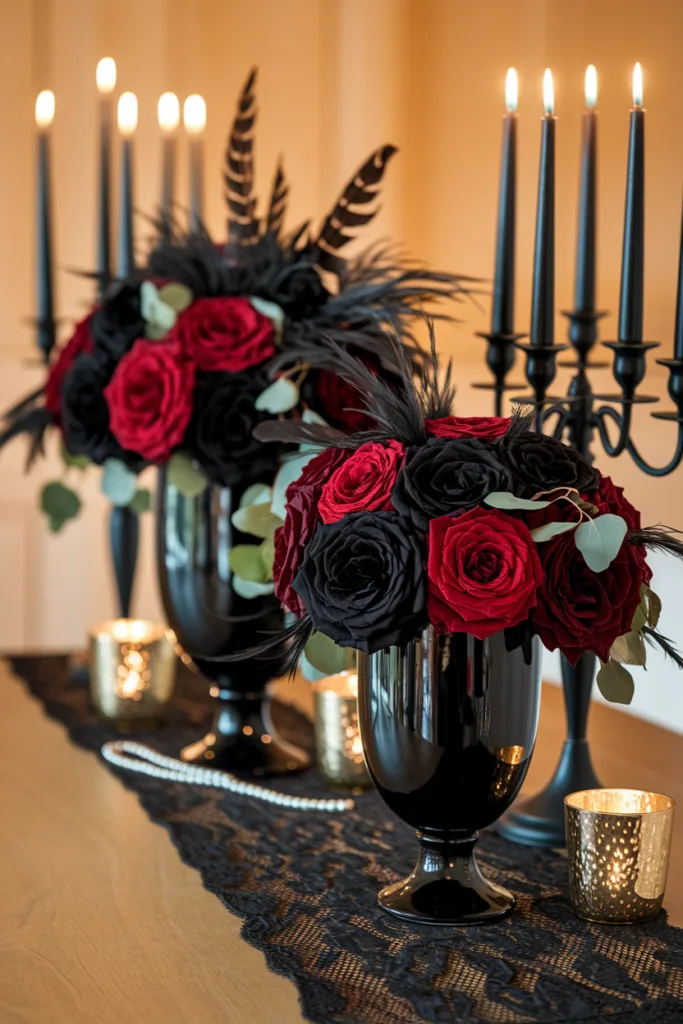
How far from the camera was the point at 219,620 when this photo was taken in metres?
1.17

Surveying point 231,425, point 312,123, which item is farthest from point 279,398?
point 312,123

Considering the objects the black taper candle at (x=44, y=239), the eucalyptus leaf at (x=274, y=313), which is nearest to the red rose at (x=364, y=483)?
the eucalyptus leaf at (x=274, y=313)

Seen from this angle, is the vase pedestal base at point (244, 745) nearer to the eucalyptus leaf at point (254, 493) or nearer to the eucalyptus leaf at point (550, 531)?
the eucalyptus leaf at point (254, 493)

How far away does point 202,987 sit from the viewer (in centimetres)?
75

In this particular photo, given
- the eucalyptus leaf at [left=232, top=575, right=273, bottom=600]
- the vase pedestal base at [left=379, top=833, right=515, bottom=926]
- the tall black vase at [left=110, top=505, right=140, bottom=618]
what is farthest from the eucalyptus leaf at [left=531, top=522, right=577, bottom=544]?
the tall black vase at [left=110, top=505, right=140, bottom=618]

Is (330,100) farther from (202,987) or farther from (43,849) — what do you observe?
(202,987)

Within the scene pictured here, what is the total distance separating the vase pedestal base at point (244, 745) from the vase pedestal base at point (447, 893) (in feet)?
1.13

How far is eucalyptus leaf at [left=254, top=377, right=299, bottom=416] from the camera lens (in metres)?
1.06

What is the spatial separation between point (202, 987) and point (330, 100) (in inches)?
80.2

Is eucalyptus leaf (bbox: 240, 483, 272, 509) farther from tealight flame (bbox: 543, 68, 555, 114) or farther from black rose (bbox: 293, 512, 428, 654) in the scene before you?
tealight flame (bbox: 543, 68, 555, 114)

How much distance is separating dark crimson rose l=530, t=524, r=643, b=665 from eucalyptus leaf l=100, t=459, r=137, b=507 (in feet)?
1.78

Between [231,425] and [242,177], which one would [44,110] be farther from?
[231,425]

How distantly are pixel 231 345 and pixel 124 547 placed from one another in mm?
594

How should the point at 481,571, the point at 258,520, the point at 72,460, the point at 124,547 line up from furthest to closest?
the point at 124,547 → the point at 72,460 → the point at 258,520 → the point at 481,571
